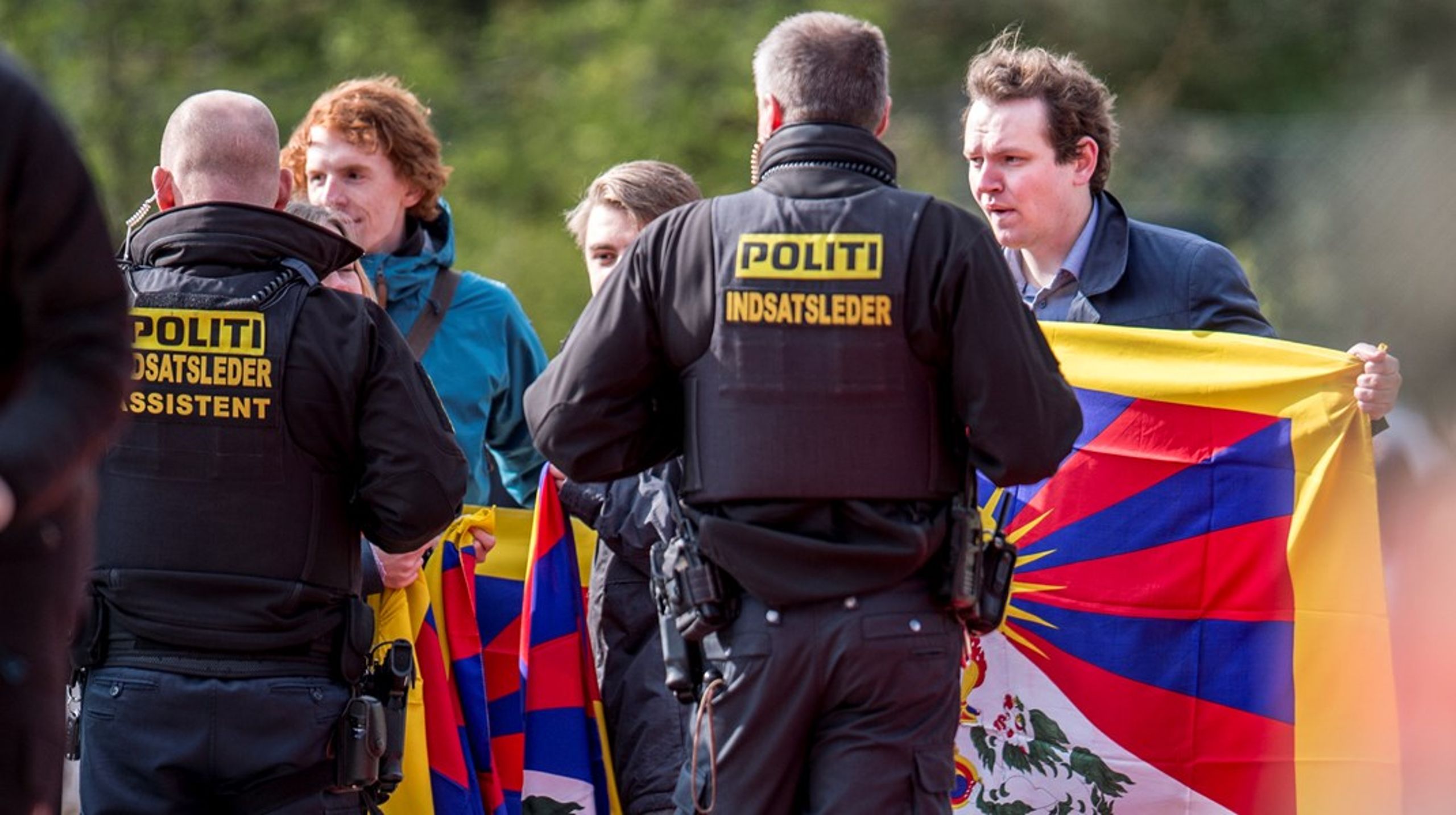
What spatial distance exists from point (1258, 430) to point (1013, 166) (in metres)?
0.98

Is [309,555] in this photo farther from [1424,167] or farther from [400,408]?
[1424,167]

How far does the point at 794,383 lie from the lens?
13.3ft

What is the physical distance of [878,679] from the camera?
4004 millimetres

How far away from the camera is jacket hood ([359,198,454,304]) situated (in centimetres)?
574

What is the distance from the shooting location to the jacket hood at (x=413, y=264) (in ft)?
18.8

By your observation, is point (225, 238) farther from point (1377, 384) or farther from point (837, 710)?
point (1377, 384)

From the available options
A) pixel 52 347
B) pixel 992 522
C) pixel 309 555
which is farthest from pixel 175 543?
pixel 992 522

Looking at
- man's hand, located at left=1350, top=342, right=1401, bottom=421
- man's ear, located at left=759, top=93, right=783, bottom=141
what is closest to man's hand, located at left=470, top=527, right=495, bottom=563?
man's ear, located at left=759, top=93, right=783, bottom=141

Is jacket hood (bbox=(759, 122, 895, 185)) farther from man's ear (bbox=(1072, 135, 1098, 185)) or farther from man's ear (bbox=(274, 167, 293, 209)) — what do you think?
man's ear (bbox=(1072, 135, 1098, 185))

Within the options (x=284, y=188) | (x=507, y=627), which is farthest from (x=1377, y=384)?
(x=284, y=188)

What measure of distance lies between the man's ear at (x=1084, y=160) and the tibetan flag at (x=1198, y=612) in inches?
22.6

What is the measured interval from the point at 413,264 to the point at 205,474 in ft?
5.67

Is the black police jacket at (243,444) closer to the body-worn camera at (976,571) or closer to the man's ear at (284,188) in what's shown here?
the man's ear at (284,188)

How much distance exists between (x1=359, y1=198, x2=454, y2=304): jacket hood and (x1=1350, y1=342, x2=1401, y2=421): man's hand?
102 inches
